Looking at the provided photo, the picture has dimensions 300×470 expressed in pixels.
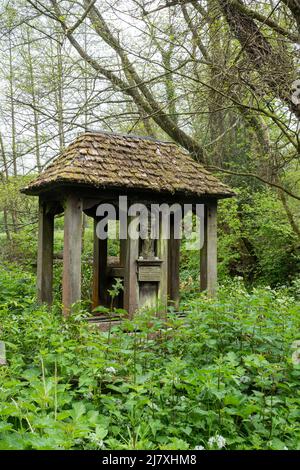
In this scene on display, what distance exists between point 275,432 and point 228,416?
1.09 feet

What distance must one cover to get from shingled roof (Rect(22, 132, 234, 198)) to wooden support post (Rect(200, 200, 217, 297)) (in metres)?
0.34

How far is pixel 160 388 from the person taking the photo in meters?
3.97

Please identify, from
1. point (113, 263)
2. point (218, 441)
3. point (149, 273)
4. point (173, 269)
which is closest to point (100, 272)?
point (113, 263)

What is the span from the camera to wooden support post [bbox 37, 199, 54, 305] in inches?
318

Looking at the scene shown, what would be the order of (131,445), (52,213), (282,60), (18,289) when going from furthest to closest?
(18,289) < (52,213) < (282,60) < (131,445)

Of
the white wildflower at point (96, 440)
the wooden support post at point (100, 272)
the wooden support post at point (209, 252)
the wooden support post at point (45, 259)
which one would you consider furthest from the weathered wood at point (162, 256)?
the white wildflower at point (96, 440)

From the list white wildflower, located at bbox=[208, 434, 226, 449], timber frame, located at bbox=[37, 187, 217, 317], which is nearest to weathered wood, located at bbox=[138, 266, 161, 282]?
timber frame, located at bbox=[37, 187, 217, 317]

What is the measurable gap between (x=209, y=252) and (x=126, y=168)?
2.09 m

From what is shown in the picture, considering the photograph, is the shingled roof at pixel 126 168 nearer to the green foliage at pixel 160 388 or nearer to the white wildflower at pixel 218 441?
the green foliage at pixel 160 388

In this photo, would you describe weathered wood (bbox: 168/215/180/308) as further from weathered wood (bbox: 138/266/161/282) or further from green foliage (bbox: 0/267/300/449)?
green foliage (bbox: 0/267/300/449)

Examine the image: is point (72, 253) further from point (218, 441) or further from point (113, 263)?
point (218, 441)

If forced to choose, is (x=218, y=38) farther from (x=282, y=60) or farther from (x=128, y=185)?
(x=128, y=185)
